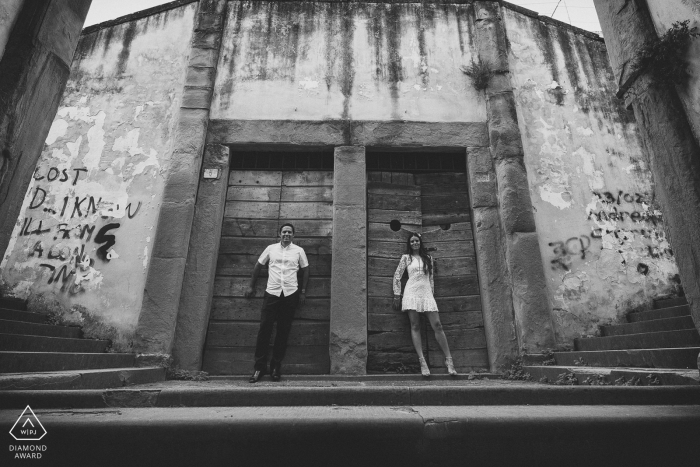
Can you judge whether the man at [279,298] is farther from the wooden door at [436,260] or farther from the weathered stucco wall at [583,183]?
the weathered stucco wall at [583,183]

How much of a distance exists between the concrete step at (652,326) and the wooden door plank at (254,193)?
→ 4.59 meters

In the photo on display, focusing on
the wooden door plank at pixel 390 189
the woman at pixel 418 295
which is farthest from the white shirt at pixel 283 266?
the wooden door plank at pixel 390 189

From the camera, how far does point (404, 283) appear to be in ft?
17.1

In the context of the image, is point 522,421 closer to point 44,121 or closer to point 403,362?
point 403,362

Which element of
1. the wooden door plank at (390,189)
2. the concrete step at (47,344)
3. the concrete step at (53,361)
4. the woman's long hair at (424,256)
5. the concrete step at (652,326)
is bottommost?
the concrete step at (53,361)

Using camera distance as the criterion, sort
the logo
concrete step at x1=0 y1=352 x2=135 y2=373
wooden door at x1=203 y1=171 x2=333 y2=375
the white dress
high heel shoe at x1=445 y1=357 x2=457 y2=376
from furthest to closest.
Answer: wooden door at x1=203 y1=171 x2=333 y2=375 → the white dress → high heel shoe at x1=445 y1=357 x2=457 y2=376 → concrete step at x1=0 y1=352 x2=135 y2=373 → the logo

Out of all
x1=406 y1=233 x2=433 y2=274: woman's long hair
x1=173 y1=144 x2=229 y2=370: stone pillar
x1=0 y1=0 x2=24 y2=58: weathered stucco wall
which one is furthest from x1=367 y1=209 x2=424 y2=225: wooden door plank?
x1=0 y1=0 x2=24 y2=58: weathered stucco wall

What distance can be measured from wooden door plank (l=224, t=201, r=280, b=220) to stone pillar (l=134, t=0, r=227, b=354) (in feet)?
1.66

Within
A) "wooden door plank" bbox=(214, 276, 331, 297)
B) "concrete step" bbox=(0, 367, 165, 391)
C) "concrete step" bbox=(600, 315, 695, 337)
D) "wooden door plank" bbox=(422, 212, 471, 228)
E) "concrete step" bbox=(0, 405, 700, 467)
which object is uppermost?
"wooden door plank" bbox=(422, 212, 471, 228)

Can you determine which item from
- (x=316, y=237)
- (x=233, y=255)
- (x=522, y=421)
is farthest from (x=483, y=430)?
(x=233, y=255)

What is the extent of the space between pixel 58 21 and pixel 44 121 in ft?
2.37

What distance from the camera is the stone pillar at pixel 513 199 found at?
4.80m

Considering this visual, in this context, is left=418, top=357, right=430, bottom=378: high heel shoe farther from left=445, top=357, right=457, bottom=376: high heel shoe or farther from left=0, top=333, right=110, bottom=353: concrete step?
left=0, top=333, right=110, bottom=353: concrete step

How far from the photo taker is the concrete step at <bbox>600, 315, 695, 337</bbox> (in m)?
3.96
